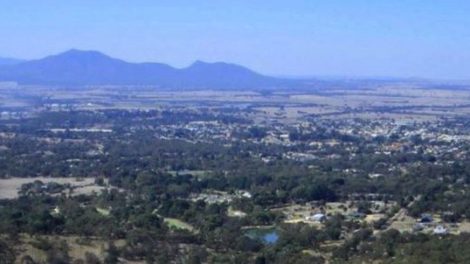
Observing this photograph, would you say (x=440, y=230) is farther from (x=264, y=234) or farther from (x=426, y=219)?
(x=264, y=234)

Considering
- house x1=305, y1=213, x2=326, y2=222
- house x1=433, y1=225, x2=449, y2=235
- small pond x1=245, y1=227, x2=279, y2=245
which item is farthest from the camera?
house x1=305, y1=213, x2=326, y2=222

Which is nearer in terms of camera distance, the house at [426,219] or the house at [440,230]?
the house at [440,230]

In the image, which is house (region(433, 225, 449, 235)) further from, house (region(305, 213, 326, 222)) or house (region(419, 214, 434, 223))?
house (region(305, 213, 326, 222))

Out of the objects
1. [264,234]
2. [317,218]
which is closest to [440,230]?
[317,218]

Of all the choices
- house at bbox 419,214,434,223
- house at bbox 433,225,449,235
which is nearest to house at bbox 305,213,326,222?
house at bbox 419,214,434,223

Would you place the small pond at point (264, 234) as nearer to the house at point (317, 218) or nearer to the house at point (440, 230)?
the house at point (317, 218)

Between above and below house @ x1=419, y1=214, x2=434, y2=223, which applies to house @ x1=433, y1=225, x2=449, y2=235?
above

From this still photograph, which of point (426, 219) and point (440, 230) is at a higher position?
point (440, 230)

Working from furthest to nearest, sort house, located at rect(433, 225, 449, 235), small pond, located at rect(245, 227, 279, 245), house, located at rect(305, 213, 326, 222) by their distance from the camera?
1. house, located at rect(305, 213, 326, 222)
2. house, located at rect(433, 225, 449, 235)
3. small pond, located at rect(245, 227, 279, 245)

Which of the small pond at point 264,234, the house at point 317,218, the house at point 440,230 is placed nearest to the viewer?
the small pond at point 264,234

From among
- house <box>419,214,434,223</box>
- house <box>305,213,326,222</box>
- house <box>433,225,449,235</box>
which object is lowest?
house <box>305,213,326,222</box>

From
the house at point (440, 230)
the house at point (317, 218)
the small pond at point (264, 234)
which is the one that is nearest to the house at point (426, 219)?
the house at point (440, 230)
